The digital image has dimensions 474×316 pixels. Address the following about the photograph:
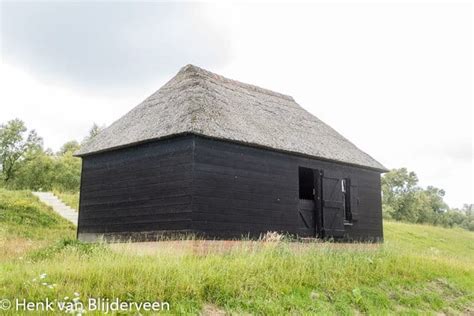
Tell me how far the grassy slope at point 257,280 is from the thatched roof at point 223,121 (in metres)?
3.51

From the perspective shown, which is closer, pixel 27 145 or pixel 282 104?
pixel 282 104

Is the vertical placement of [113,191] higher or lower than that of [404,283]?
higher

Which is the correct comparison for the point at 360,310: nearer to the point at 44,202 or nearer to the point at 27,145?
the point at 44,202

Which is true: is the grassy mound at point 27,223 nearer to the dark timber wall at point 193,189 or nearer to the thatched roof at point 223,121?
the dark timber wall at point 193,189

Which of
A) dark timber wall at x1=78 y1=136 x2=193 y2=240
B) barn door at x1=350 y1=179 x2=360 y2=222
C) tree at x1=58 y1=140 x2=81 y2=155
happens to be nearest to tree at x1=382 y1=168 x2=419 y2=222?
tree at x1=58 y1=140 x2=81 y2=155

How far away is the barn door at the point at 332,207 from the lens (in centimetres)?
1817

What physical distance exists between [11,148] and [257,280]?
41987 mm

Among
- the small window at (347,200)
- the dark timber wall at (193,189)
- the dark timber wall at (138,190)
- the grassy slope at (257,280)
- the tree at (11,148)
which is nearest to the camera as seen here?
the grassy slope at (257,280)

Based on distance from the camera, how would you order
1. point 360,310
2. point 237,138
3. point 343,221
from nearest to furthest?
point 360,310
point 237,138
point 343,221

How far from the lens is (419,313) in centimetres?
1212

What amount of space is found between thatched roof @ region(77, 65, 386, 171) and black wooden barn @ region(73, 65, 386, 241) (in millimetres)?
55

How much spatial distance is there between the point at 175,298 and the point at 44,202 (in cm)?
2106

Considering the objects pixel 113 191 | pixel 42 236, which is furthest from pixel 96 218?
pixel 42 236

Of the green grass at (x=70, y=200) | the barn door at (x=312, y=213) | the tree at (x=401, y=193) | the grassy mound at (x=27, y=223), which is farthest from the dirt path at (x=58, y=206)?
the tree at (x=401, y=193)
